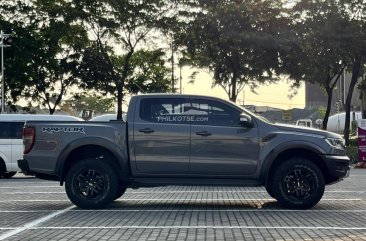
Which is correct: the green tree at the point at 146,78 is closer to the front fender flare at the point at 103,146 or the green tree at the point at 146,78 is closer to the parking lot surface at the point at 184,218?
the parking lot surface at the point at 184,218

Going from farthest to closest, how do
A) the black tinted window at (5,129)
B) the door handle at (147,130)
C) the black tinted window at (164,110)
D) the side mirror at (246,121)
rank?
the black tinted window at (5,129) → the black tinted window at (164,110) → the door handle at (147,130) → the side mirror at (246,121)

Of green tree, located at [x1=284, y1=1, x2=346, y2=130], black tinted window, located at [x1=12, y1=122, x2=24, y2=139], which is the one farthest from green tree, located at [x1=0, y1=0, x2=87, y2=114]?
black tinted window, located at [x1=12, y1=122, x2=24, y2=139]

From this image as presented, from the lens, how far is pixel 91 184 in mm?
13695

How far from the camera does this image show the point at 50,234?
10.3 metres

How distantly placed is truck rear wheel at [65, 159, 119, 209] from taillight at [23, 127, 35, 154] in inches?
32.0

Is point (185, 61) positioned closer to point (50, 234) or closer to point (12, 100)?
point (12, 100)

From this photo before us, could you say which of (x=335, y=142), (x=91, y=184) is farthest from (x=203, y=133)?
(x=335, y=142)

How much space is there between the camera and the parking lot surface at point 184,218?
1012 cm

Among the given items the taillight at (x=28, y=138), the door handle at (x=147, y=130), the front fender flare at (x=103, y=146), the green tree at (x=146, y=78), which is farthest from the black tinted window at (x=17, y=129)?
the green tree at (x=146, y=78)

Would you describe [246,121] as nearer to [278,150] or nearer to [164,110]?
[278,150]

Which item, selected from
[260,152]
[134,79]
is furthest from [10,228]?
[134,79]

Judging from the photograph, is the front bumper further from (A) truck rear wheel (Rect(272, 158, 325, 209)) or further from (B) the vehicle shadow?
(B) the vehicle shadow

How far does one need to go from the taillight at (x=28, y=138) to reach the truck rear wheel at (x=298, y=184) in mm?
4112

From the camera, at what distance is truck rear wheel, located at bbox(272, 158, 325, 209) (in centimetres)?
1342
